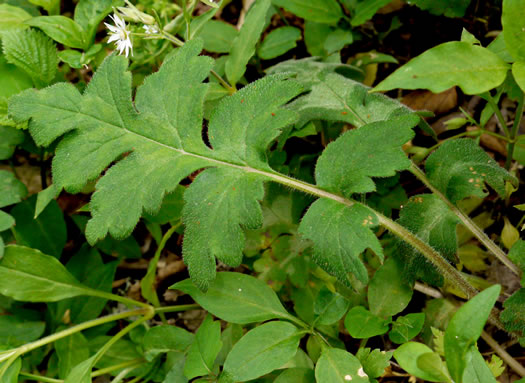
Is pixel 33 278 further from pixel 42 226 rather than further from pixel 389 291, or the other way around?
pixel 389 291

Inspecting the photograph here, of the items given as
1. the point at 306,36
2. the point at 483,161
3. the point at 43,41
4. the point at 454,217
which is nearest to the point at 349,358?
the point at 454,217

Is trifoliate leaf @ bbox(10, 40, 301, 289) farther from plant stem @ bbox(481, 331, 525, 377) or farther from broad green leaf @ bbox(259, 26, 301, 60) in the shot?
plant stem @ bbox(481, 331, 525, 377)

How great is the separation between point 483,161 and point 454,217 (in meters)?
0.24

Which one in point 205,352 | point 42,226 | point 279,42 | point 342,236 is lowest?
point 205,352

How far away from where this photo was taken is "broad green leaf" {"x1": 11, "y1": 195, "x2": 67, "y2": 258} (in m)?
2.55

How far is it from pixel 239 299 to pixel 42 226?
3.93 feet

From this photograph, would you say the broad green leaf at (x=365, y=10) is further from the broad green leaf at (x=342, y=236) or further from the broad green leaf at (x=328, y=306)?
the broad green leaf at (x=328, y=306)

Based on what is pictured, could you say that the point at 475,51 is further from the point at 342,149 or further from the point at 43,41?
the point at 43,41

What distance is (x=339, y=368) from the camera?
5.88 ft

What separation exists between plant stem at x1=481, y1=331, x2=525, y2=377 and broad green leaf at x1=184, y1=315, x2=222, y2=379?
108cm

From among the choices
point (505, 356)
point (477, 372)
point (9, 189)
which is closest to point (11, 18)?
point (9, 189)

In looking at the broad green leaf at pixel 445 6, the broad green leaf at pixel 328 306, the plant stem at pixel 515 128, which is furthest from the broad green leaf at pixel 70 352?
the broad green leaf at pixel 445 6

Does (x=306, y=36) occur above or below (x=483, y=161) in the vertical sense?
above

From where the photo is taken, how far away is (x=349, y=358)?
1.80 metres
